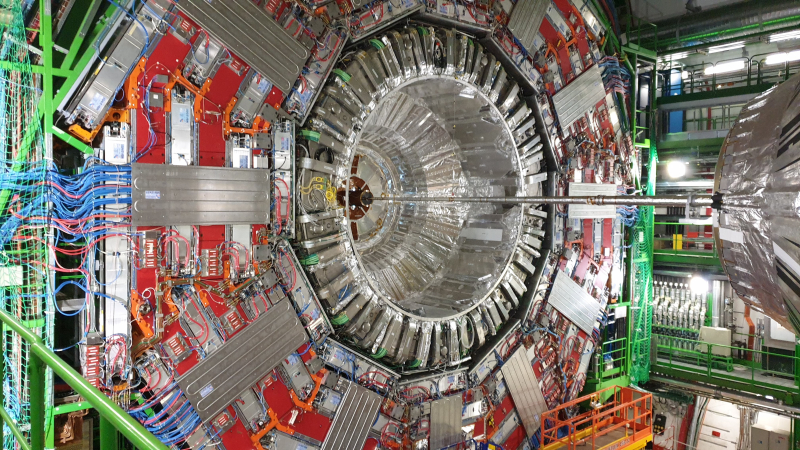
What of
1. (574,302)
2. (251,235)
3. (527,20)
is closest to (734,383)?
(574,302)

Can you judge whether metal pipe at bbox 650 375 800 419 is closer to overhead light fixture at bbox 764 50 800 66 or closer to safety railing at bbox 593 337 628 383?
safety railing at bbox 593 337 628 383

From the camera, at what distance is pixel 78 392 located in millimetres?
1789

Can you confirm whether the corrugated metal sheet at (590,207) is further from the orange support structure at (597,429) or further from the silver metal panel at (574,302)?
the orange support structure at (597,429)

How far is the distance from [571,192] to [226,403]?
456 cm

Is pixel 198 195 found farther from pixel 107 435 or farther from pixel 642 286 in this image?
pixel 642 286

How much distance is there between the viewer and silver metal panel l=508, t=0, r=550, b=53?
5762 millimetres

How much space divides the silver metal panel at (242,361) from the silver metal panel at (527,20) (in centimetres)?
378

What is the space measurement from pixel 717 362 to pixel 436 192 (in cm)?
604

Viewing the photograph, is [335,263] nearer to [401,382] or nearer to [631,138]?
[401,382]

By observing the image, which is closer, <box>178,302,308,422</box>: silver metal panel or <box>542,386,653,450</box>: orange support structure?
<box>178,302,308,422</box>: silver metal panel

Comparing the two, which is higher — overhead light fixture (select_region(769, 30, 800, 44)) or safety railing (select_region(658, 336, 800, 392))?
overhead light fixture (select_region(769, 30, 800, 44))

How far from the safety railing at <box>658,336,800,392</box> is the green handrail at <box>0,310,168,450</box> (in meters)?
7.87

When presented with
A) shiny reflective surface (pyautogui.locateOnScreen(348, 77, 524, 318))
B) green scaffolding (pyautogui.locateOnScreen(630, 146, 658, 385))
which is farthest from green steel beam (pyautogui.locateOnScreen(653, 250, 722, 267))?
shiny reflective surface (pyautogui.locateOnScreen(348, 77, 524, 318))

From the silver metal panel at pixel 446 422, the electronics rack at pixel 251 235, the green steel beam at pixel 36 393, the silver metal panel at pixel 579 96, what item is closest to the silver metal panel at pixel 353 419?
the electronics rack at pixel 251 235
